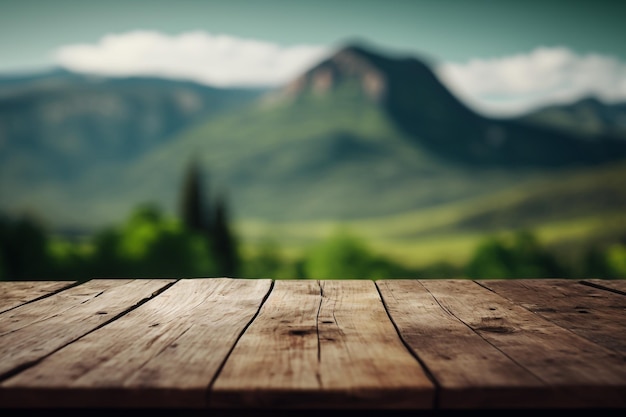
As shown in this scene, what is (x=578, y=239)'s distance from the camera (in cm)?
11188

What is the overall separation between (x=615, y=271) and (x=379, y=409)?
75.1m

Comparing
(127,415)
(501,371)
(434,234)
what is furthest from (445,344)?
(434,234)

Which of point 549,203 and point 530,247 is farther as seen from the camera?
point 549,203

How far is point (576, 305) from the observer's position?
2.63 m

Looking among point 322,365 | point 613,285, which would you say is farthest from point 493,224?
point 322,365

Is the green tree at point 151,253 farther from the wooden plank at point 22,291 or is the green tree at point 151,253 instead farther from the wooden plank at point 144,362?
the wooden plank at point 144,362

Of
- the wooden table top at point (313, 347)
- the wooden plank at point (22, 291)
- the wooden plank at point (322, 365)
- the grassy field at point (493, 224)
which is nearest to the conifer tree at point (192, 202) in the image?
the grassy field at point (493, 224)

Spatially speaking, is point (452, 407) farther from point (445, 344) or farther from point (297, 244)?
point (297, 244)

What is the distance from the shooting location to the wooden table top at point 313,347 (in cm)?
147

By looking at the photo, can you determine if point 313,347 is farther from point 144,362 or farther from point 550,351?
point 550,351

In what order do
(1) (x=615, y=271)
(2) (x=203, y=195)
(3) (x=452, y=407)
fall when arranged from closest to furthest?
1. (3) (x=452, y=407)
2. (1) (x=615, y=271)
3. (2) (x=203, y=195)

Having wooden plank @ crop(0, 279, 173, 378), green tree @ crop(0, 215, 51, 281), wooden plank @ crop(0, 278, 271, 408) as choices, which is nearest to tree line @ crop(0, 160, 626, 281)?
green tree @ crop(0, 215, 51, 281)

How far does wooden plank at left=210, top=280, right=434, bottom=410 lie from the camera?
1447mm

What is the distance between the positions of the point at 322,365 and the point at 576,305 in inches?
57.5
